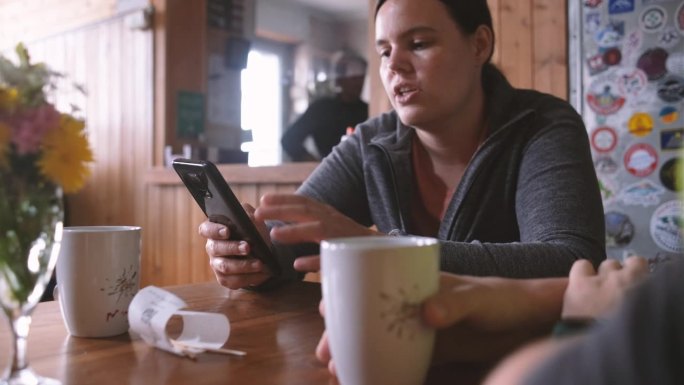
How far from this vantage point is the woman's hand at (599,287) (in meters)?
0.60

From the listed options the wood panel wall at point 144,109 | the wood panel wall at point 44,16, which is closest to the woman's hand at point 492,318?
the wood panel wall at point 144,109

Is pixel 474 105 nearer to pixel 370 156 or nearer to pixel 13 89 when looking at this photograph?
pixel 370 156

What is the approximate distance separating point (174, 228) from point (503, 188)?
7.88 ft

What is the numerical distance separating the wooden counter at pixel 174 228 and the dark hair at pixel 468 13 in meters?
1.65

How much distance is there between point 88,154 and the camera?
1.80 ft

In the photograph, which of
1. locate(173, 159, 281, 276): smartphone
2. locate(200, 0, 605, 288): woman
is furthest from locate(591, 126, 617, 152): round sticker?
locate(173, 159, 281, 276): smartphone

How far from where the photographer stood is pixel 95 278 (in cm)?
75

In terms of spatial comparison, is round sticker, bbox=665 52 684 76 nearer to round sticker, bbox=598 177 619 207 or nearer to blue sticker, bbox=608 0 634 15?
blue sticker, bbox=608 0 634 15

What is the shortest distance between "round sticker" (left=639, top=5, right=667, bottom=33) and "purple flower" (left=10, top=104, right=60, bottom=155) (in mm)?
2112

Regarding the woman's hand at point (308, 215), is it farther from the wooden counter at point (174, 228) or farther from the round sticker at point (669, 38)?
the wooden counter at point (174, 228)

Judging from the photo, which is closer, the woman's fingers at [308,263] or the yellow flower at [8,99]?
the yellow flower at [8,99]

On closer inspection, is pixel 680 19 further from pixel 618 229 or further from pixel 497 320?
pixel 497 320

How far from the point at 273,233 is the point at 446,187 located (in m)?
0.80

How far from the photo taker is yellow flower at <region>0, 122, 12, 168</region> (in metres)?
0.50
